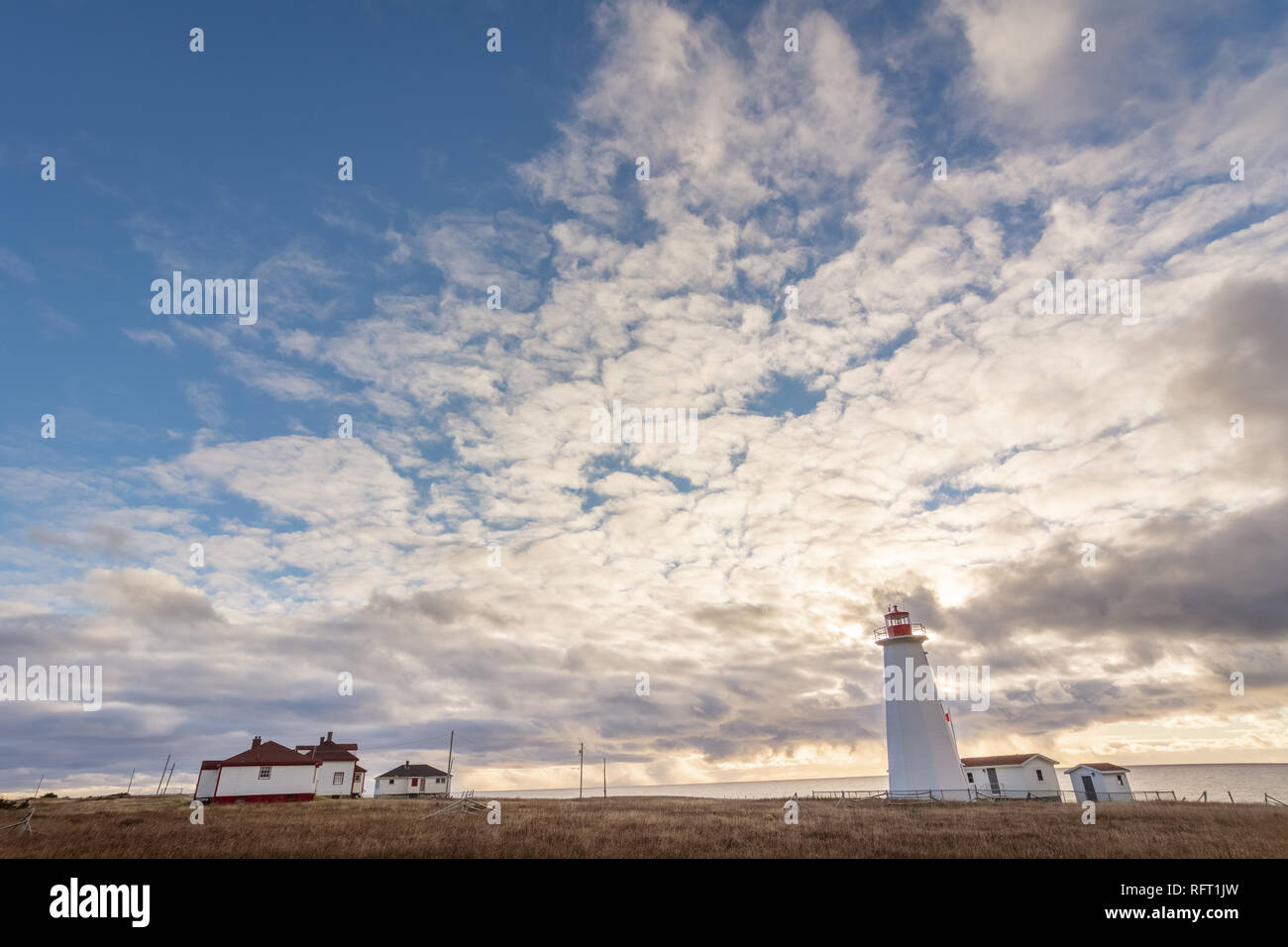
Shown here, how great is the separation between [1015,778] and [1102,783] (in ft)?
20.4

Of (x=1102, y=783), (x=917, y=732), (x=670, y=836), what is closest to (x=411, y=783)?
(x=917, y=732)

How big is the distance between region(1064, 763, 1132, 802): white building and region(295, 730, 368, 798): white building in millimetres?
61933

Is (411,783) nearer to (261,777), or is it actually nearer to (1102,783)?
(261,777)

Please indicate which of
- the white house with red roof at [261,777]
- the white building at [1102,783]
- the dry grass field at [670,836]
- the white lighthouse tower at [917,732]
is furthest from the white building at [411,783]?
the white building at [1102,783]

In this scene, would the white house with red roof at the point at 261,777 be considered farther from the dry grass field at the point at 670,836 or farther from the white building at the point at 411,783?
the dry grass field at the point at 670,836

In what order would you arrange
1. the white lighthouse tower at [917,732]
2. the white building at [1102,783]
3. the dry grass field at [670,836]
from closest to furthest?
the dry grass field at [670,836] < the white lighthouse tower at [917,732] < the white building at [1102,783]

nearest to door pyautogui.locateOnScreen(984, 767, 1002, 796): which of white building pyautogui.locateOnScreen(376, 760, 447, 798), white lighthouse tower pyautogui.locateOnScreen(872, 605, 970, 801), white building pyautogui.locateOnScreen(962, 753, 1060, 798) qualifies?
white building pyautogui.locateOnScreen(962, 753, 1060, 798)

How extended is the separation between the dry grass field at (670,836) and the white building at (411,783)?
114 ft

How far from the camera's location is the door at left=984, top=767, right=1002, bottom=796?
49.6 metres

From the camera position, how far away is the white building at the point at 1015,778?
48.9 metres

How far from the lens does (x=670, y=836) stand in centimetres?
2483
